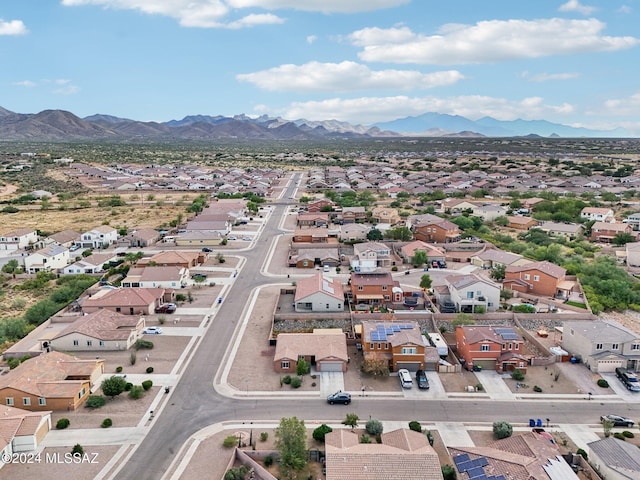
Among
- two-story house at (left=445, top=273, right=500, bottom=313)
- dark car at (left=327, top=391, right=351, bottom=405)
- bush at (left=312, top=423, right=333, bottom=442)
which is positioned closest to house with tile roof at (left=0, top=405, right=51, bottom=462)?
bush at (left=312, top=423, right=333, bottom=442)

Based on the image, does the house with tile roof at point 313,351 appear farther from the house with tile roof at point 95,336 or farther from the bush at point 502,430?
the house with tile roof at point 95,336

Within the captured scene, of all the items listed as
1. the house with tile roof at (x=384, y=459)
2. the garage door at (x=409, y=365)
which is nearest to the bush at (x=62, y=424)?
the house with tile roof at (x=384, y=459)

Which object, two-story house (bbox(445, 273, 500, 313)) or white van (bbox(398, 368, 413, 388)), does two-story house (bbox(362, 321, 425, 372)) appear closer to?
white van (bbox(398, 368, 413, 388))

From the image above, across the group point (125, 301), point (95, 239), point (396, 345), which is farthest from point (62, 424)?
point (95, 239)

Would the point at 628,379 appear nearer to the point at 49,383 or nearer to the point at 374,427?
the point at 374,427

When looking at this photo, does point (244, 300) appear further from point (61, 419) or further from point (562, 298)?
point (562, 298)

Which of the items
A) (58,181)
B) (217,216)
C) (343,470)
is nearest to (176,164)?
(58,181)
